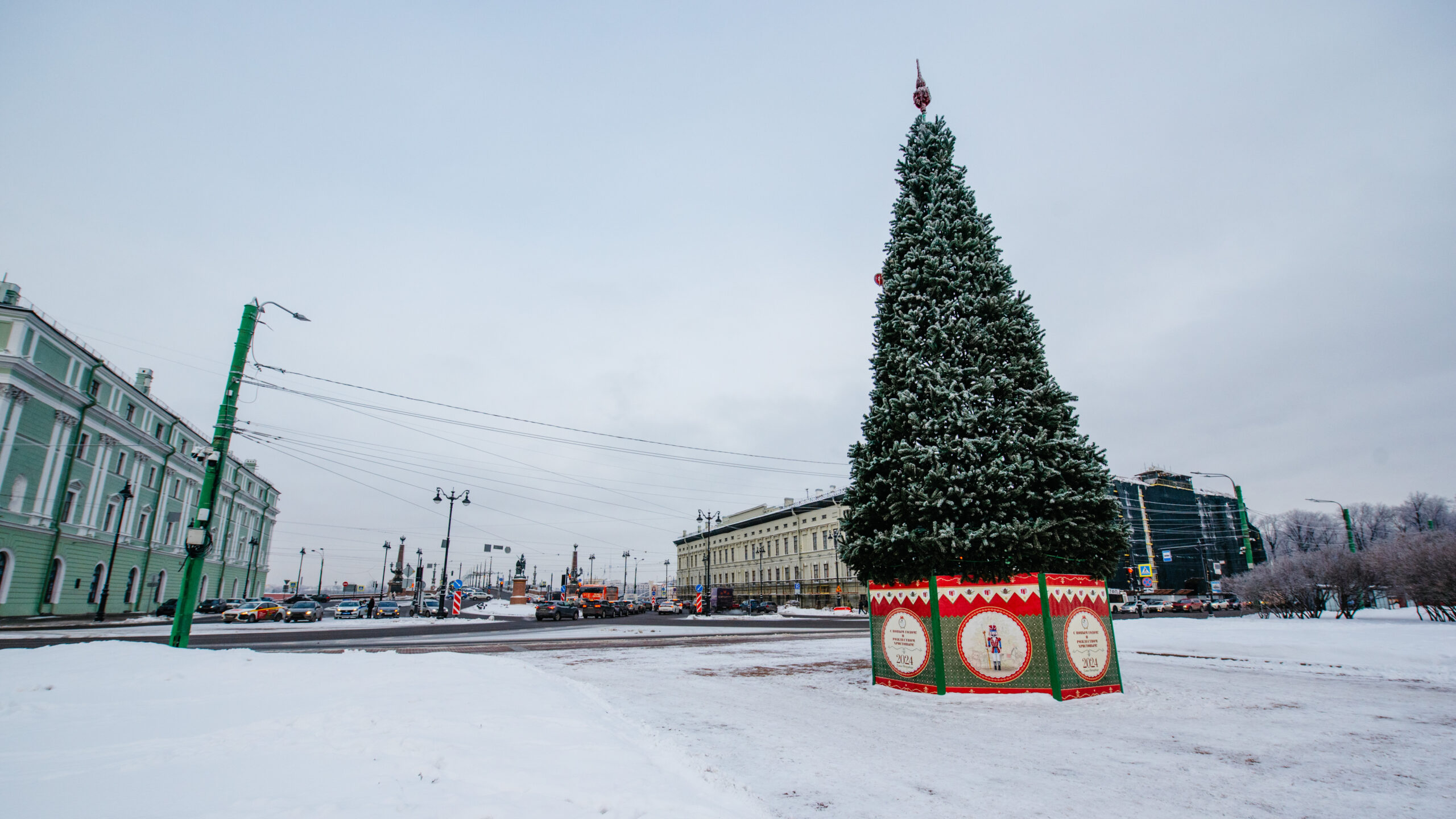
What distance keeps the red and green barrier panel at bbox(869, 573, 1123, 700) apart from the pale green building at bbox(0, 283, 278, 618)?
1768 inches

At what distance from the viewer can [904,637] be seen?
36.6 feet

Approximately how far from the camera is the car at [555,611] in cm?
4647

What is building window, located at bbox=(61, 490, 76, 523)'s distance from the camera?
39.2 m

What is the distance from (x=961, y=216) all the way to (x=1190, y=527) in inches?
5000

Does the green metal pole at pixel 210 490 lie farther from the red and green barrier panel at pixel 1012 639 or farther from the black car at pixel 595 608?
the black car at pixel 595 608

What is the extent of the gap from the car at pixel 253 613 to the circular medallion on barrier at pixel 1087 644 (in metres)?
47.4

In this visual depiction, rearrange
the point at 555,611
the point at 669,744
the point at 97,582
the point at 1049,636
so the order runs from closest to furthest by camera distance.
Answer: the point at 669,744, the point at 1049,636, the point at 97,582, the point at 555,611

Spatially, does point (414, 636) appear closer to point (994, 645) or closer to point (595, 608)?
point (994, 645)

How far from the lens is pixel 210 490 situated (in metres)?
15.1

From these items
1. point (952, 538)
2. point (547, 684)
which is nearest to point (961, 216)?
point (952, 538)

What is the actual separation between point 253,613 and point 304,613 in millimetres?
2946

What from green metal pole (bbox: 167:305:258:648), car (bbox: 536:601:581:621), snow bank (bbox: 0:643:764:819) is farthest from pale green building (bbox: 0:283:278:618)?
snow bank (bbox: 0:643:764:819)

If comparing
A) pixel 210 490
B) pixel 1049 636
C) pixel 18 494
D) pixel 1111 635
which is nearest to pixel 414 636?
pixel 210 490

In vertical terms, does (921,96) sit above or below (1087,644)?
above
